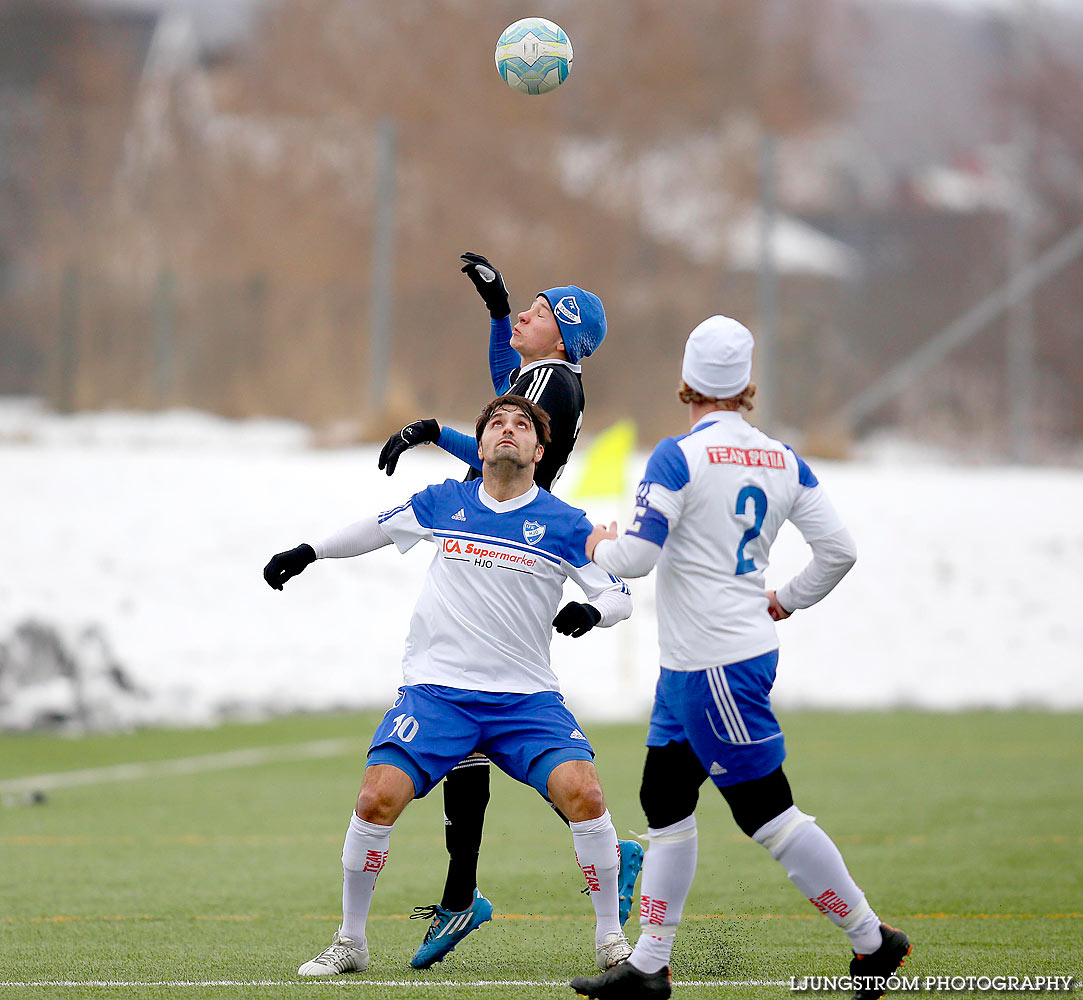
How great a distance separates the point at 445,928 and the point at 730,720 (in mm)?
1508

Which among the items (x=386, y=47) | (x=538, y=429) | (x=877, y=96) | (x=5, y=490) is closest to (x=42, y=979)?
(x=538, y=429)

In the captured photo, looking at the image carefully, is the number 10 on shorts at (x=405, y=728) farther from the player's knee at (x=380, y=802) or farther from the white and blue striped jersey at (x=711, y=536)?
the white and blue striped jersey at (x=711, y=536)

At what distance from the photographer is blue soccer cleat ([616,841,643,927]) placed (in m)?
5.79

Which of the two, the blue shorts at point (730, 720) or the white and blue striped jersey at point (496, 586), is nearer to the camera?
the blue shorts at point (730, 720)

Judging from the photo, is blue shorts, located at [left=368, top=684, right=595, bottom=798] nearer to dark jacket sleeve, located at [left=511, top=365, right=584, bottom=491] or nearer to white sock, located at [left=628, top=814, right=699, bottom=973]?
white sock, located at [left=628, top=814, right=699, bottom=973]

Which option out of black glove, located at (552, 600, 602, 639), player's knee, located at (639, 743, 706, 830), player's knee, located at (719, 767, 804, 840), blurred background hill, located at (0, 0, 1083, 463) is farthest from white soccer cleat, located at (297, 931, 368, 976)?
blurred background hill, located at (0, 0, 1083, 463)

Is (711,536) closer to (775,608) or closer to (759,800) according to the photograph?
(775,608)

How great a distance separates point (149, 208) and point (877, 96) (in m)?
21.2

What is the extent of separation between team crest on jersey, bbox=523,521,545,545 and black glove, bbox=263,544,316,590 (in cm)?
70

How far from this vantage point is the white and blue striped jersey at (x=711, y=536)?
483 cm

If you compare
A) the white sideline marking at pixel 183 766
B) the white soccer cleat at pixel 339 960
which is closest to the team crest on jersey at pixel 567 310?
the white soccer cleat at pixel 339 960

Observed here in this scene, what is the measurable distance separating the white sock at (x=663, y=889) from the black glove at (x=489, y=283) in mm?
2133

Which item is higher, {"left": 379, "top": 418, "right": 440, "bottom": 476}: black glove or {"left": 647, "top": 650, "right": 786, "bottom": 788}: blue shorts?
{"left": 379, "top": 418, "right": 440, "bottom": 476}: black glove

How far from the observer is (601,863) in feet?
17.7
